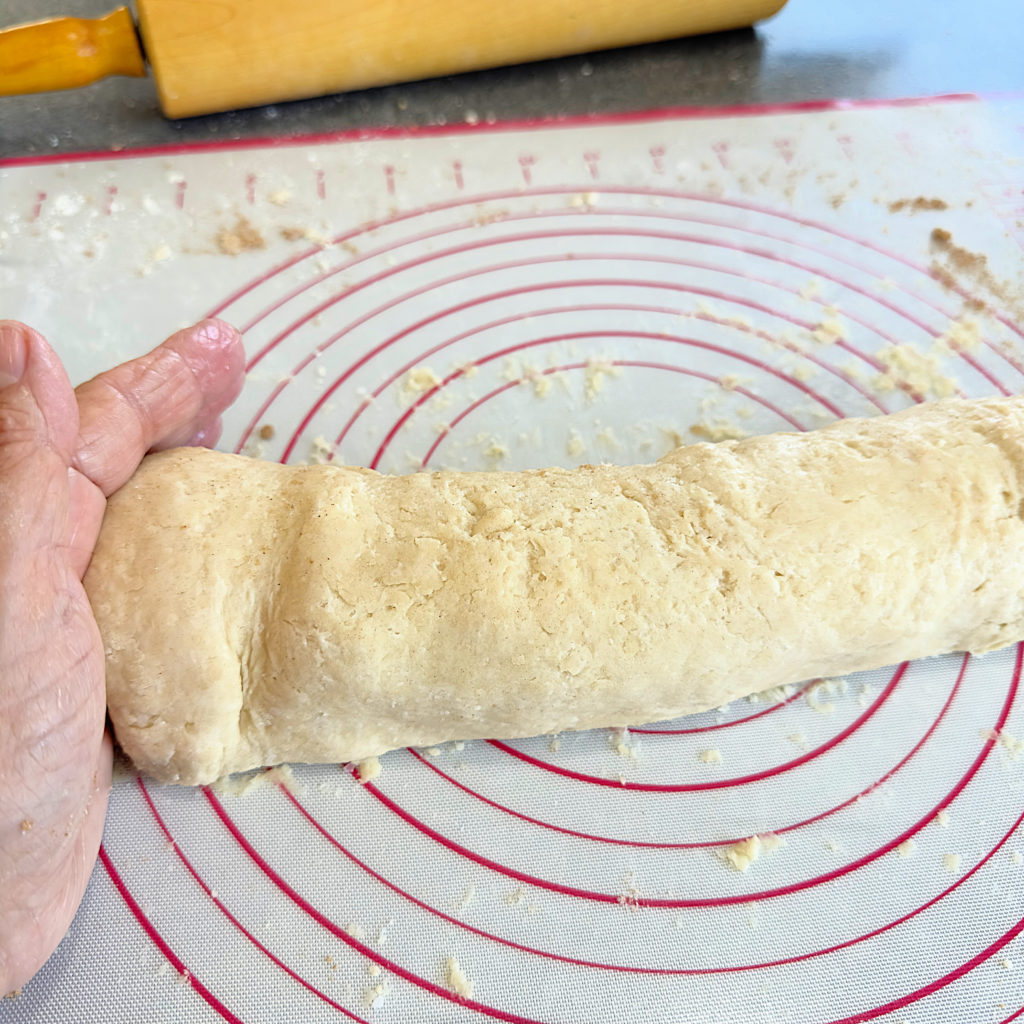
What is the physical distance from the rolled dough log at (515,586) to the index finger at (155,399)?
0.16ft

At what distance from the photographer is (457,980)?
41.8 inches

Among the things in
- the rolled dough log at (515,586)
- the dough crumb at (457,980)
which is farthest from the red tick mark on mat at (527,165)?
the dough crumb at (457,980)

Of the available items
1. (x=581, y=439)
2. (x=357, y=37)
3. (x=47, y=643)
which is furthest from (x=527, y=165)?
(x=47, y=643)

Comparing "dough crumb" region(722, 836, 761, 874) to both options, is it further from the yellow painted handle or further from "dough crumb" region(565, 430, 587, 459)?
the yellow painted handle

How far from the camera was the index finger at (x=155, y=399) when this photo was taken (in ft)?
3.45

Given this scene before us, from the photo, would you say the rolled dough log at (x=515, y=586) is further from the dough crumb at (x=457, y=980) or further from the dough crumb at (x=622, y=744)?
the dough crumb at (x=457, y=980)

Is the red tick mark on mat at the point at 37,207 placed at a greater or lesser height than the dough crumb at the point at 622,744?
greater

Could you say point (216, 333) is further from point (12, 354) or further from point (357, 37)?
point (357, 37)

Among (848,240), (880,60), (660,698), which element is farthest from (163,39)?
(880,60)

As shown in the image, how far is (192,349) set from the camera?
122cm

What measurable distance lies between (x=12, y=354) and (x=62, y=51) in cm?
122

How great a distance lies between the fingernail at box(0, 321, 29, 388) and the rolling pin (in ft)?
3.79

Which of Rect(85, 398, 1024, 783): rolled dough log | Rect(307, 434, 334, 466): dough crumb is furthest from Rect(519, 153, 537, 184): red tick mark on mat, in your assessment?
Rect(85, 398, 1024, 783): rolled dough log

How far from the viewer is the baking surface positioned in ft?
3.53
